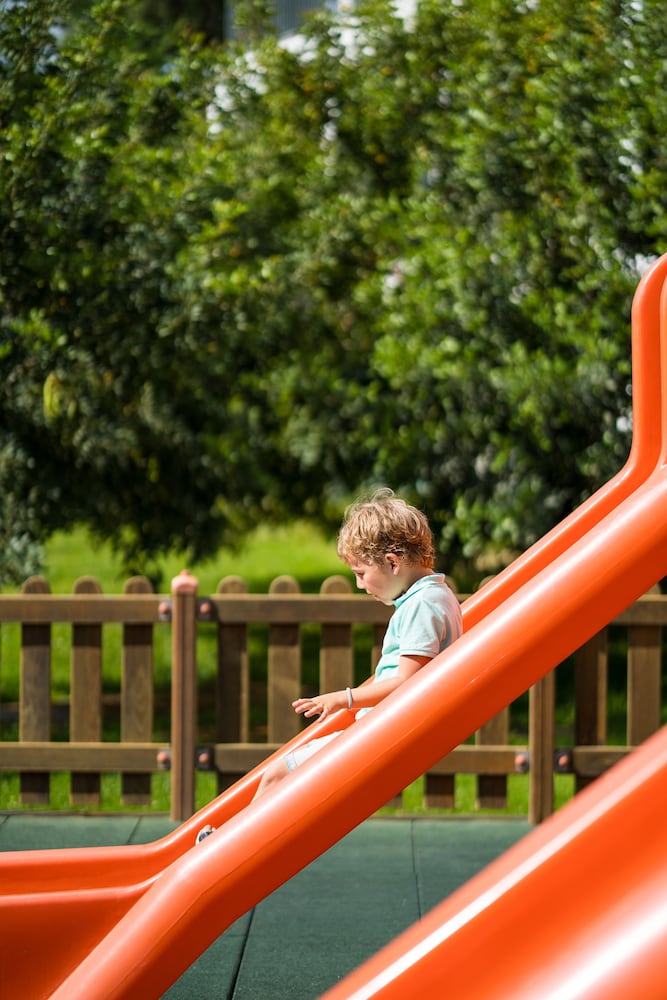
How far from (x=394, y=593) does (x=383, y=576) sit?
0.06 meters

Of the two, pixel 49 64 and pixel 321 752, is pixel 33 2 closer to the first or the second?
pixel 49 64

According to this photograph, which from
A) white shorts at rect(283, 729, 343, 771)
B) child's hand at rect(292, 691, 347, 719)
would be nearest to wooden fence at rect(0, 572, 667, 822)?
white shorts at rect(283, 729, 343, 771)

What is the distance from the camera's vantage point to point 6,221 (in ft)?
18.8

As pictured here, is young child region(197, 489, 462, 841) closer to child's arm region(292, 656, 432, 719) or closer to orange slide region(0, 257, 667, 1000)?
child's arm region(292, 656, 432, 719)

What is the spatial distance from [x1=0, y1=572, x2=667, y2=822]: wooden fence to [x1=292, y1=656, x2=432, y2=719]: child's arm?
188 cm

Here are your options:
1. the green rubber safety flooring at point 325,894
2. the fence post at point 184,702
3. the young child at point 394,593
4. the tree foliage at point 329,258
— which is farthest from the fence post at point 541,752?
the young child at point 394,593

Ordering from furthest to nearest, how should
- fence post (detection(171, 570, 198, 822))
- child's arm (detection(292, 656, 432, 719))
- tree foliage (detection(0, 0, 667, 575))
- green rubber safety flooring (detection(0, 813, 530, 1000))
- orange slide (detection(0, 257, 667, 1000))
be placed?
tree foliage (detection(0, 0, 667, 575)) < fence post (detection(171, 570, 198, 822)) < green rubber safety flooring (detection(0, 813, 530, 1000)) < child's arm (detection(292, 656, 432, 719)) < orange slide (detection(0, 257, 667, 1000))

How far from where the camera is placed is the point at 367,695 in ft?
9.23

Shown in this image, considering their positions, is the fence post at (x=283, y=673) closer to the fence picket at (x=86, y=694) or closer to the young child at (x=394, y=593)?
the fence picket at (x=86, y=694)

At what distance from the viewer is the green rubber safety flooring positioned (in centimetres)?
322

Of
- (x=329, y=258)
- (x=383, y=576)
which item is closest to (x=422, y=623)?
(x=383, y=576)

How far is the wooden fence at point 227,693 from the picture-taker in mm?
4793

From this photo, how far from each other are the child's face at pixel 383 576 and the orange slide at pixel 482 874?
411mm

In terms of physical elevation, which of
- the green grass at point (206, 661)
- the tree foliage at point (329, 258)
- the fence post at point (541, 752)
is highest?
the tree foliage at point (329, 258)
